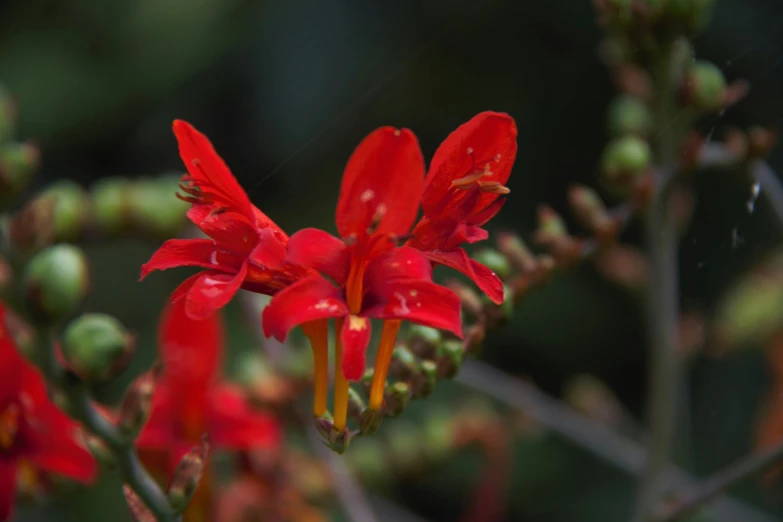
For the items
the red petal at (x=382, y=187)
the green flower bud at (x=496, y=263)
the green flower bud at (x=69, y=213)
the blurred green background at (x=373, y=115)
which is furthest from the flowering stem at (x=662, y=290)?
the blurred green background at (x=373, y=115)

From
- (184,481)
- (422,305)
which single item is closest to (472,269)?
(422,305)

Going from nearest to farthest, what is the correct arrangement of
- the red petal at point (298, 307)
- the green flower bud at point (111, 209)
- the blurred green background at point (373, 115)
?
the red petal at point (298, 307), the green flower bud at point (111, 209), the blurred green background at point (373, 115)

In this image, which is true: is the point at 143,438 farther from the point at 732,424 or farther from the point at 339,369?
the point at 732,424

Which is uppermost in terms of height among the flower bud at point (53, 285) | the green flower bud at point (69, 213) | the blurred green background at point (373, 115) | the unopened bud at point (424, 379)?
the flower bud at point (53, 285)

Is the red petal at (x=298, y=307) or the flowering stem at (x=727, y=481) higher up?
the red petal at (x=298, y=307)

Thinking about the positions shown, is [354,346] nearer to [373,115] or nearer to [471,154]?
[471,154]

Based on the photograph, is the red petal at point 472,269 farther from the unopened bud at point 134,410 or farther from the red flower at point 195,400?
the red flower at point 195,400

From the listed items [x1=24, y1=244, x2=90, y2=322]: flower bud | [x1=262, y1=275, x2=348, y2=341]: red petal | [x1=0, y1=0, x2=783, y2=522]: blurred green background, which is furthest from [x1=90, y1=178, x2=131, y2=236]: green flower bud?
[x1=0, y1=0, x2=783, y2=522]: blurred green background
